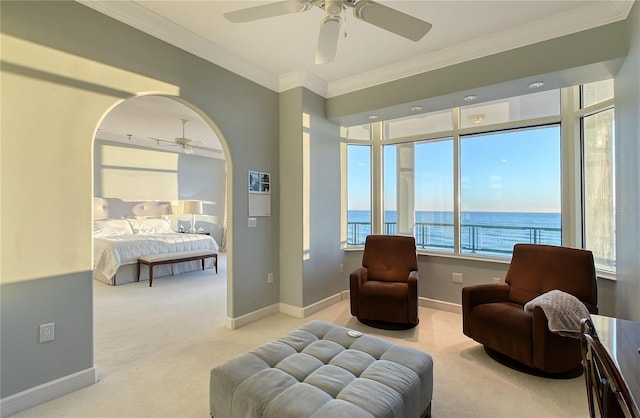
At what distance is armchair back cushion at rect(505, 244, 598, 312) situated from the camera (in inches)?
100.0

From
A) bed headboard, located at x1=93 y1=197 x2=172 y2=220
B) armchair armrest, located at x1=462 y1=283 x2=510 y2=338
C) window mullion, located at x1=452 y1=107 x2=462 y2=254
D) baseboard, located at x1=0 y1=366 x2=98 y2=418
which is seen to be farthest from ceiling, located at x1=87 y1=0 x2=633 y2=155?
bed headboard, located at x1=93 y1=197 x2=172 y2=220

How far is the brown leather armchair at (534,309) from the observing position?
223 cm

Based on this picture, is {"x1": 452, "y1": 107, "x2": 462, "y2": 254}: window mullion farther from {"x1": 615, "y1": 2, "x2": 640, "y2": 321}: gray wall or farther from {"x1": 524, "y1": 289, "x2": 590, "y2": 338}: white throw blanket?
{"x1": 524, "y1": 289, "x2": 590, "y2": 338}: white throw blanket

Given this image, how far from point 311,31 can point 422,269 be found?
3.16m

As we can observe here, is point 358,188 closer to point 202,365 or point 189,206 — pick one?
point 202,365

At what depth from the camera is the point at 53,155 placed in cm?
206

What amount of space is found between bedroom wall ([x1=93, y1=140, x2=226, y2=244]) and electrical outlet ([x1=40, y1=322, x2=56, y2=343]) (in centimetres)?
540

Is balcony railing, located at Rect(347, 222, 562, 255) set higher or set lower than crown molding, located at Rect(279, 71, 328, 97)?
lower

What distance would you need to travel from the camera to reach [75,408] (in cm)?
194

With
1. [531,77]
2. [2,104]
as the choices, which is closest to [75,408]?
[2,104]

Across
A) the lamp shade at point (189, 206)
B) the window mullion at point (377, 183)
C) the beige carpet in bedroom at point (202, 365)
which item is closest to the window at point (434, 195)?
the window mullion at point (377, 183)

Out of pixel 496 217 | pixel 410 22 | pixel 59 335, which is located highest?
pixel 410 22

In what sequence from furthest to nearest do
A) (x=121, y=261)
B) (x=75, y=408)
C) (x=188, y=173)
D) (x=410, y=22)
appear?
1. (x=188, y=173)
2. (x=121, y=261)
3. (x=75, y=408)
4. (x=410, y=22)

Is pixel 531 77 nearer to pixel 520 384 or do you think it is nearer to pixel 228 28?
pixel 520 384
